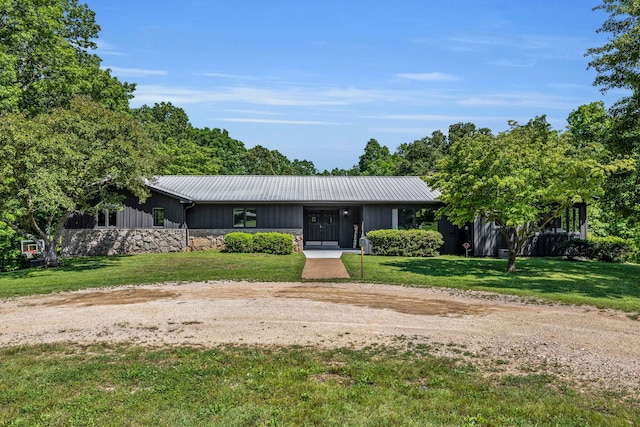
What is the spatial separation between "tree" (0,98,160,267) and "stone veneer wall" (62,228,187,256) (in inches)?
179

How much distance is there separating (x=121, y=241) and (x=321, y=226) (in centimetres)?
1098

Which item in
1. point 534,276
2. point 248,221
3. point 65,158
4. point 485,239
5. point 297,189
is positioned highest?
point 65,158

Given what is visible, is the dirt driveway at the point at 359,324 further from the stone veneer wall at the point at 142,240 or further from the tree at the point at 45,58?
the tree at the point at 45,58

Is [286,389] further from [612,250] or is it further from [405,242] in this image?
[612,250]

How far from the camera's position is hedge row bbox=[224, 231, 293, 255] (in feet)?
69.6

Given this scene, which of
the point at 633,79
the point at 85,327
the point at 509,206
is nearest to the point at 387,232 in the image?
the point at 509,206

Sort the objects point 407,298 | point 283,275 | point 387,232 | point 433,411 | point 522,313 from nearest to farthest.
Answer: point 433,411, point 522,313, point 407,298, point 283,275, point 387,232

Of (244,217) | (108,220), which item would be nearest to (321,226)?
(244,217)

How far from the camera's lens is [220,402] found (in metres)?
4.66

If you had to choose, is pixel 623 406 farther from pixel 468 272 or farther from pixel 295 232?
pixel 295 232

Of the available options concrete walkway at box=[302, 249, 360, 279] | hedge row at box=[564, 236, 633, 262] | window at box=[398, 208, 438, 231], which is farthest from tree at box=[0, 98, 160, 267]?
hedge row at box=[564, 236, 633, 262]

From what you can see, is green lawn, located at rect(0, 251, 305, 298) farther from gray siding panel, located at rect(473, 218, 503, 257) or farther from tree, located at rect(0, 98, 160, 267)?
gray siding panel, located at rect(473, 218, 503, 257)

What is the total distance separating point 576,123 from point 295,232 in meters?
30.7

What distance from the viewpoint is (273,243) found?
21.2m
